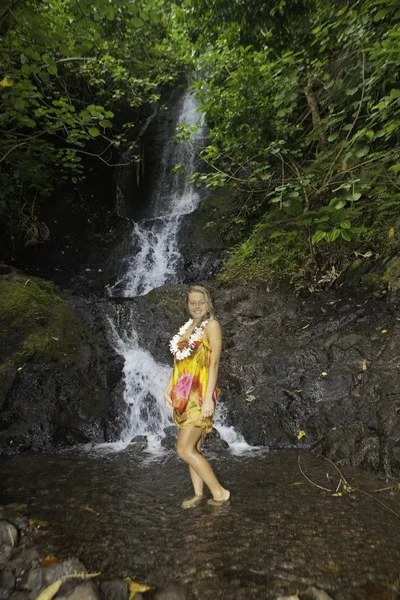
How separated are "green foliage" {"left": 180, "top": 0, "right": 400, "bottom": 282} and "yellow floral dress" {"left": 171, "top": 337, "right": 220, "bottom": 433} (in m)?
2.06

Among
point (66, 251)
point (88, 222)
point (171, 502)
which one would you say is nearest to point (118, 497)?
point (171, 502)

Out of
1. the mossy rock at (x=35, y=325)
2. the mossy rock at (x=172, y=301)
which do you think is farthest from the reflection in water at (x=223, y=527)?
the mossy rock at (x=172, y=301)

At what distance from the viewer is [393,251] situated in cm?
591

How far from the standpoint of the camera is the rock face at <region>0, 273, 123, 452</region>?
4.99 metres

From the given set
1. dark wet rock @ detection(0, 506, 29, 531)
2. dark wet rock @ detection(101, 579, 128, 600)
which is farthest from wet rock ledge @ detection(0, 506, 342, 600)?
dark wet rock @ detection(0, 506, 29, 531)

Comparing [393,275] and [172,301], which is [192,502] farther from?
[172,301]

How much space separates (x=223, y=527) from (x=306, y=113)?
7603 mm

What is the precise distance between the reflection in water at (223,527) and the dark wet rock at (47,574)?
117 mm

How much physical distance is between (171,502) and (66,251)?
33.2ft

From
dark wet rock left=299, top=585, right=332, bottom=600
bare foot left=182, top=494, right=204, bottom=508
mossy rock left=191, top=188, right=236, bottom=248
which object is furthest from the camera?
mossy rock left=191, top=188, right=236, bottom=248

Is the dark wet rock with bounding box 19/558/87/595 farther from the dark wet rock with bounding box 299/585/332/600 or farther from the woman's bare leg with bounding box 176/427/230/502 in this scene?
the dark wet rock with bounding box 299/585/332/600

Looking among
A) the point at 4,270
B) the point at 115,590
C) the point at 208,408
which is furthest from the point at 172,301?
the point at 115,590

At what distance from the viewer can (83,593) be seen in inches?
73.6

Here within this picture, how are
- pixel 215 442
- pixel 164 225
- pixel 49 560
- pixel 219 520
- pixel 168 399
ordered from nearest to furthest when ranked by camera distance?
pixel 49 560, pixel 219 520, pixel 168 399, pixel 215 442, pixel 164 225
